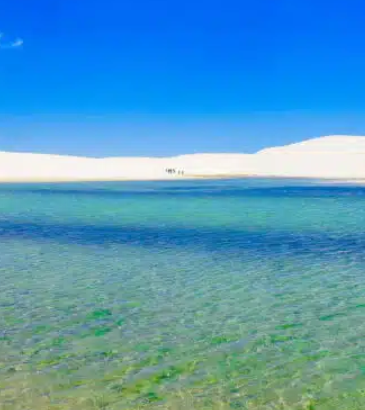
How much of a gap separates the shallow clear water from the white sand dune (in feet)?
278

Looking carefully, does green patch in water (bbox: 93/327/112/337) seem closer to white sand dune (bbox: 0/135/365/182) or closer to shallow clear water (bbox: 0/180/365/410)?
shallow clear water (bbox: 0/180/365/410)

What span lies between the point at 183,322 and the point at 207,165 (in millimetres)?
137785

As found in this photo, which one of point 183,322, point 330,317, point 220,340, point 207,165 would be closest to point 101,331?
point 183,322

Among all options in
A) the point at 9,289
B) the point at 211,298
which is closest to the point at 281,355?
the point at 211,298

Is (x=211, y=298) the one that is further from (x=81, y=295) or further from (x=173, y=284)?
(x=81, y=295)

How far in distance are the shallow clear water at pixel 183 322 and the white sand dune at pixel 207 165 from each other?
84.7 meters

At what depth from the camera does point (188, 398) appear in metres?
7.09

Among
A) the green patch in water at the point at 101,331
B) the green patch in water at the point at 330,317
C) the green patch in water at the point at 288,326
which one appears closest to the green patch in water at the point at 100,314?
the green patch in water at the point at 101,331

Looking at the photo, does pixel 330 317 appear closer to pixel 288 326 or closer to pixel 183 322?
pixel 288 326

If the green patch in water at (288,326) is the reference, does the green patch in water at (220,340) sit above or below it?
below

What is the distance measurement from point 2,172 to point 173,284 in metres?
99.0

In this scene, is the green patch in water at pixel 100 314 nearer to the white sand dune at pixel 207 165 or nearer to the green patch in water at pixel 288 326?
the green patch in water at pixel 288 326

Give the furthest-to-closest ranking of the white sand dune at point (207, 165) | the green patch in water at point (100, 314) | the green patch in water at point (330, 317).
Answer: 1. the white sand dune at point (207, 165)
2. the green patch in water at point (100, 314)
3. the green patch in water at point (330, 317)

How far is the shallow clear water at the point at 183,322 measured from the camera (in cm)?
732
